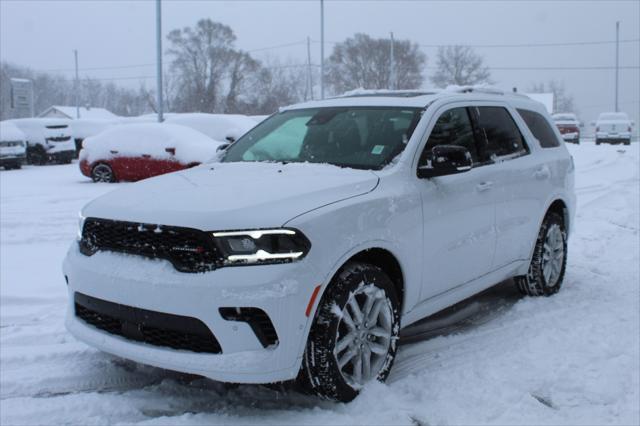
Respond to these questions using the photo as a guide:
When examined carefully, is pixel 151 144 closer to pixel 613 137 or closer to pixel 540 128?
pixel 540 128

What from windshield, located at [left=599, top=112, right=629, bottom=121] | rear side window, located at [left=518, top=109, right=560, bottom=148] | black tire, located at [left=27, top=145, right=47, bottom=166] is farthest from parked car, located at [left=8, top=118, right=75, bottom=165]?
windshield, located at [left=599, top=112, right=629, bottom=121]

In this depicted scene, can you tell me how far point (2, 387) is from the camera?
378cm

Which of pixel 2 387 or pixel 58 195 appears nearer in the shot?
pixel 2 387

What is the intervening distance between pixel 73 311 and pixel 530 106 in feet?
13.9

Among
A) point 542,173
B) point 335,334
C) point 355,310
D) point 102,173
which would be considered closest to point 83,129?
point 102,173

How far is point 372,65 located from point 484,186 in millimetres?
74637

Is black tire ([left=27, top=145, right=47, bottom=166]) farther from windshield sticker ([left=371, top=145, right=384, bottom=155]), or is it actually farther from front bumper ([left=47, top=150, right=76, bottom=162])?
windshield sticker ([left=371, top=145, right=384, bottom=155])

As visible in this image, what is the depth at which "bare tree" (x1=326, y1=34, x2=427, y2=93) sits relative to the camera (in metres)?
76.9

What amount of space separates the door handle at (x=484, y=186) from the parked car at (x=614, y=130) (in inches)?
1369

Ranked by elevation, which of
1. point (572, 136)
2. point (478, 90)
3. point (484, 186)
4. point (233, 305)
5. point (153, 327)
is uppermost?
point (572, 136)

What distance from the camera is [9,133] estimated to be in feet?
67.7

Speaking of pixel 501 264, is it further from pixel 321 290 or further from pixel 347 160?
pixel 321 290

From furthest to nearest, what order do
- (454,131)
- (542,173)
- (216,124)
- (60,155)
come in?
(60,155) → (216,124) → (542,173) → (454,131)

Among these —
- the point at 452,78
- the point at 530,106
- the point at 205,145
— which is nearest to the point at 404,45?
the point at 452,78
